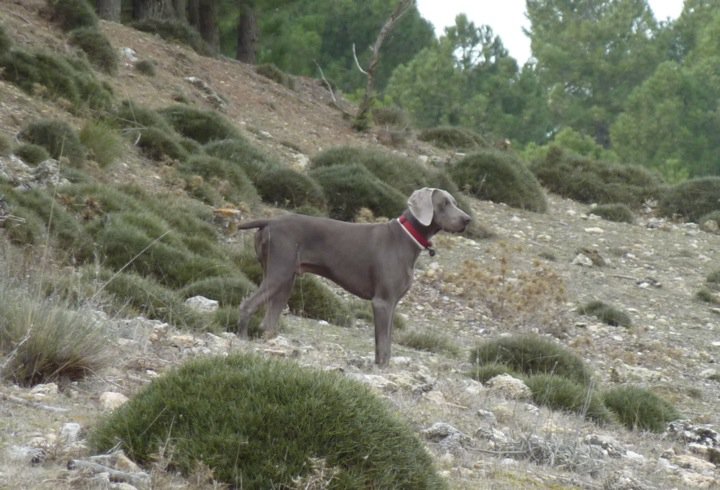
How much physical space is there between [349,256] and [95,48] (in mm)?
12571

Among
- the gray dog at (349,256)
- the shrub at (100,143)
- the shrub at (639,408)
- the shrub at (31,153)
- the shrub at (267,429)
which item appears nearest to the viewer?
the shrub at (267,429)

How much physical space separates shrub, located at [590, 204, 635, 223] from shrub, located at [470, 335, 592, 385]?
12281 millimetres

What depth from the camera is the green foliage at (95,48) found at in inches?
813

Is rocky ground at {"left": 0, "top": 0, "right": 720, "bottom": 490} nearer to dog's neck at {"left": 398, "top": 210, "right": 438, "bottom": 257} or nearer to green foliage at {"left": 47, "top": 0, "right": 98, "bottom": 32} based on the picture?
green foliage at {"left": 47, "top": 0, "right": 98, "bottom": 32}

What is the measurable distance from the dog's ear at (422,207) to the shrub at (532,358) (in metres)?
1.96

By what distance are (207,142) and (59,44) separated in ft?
9.09

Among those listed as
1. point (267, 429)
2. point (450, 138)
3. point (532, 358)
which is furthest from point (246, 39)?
point (267, 429)

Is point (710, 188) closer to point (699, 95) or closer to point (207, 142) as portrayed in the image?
point (207, 142)

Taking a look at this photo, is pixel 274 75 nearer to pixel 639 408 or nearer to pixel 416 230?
pixel 416 230

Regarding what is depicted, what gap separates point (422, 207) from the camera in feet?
31.0

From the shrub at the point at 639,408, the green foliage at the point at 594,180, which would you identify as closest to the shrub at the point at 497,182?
the green foliage at the point at 594,180

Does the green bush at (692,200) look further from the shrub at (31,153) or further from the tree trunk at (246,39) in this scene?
the shrub at (31,153)

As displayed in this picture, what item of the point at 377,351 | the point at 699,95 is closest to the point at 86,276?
the point at 377,351

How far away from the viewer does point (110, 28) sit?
24.1m
